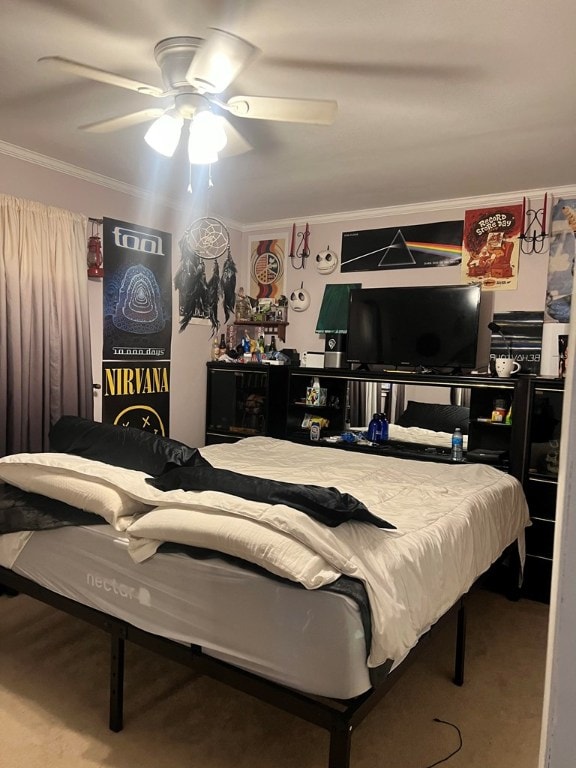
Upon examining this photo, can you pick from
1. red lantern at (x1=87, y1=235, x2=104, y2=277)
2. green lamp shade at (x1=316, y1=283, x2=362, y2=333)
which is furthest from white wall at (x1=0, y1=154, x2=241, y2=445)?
green lamp shade at (x1=316, y1=283, x2=362, y2=333)

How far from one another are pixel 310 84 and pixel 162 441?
1.67m

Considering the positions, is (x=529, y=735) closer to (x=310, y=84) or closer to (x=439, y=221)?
(x=310, y=84)

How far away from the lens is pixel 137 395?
4.27 metres

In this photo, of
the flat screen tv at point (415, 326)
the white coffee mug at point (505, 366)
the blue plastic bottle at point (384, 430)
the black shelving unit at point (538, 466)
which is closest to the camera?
the black shelving unit at point (538, 466)

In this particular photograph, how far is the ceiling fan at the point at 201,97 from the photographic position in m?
1.99

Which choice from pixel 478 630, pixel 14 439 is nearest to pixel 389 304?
pixel 478 630

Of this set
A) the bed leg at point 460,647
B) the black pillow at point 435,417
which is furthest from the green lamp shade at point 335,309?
the bed leg at point 460,647

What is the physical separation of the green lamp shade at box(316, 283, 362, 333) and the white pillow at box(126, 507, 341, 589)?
298 centimetres

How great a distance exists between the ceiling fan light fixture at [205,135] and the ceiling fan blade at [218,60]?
0.10m

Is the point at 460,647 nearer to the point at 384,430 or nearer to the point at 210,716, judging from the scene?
the point at 210,716

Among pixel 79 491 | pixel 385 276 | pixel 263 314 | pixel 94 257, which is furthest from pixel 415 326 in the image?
pixel 79 491

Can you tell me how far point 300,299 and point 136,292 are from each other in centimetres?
140

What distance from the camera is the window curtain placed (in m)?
3.30

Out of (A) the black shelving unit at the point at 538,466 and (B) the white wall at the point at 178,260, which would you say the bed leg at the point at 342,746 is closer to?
(A) the black shelving unit at the point at 538,466
